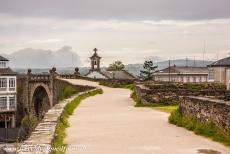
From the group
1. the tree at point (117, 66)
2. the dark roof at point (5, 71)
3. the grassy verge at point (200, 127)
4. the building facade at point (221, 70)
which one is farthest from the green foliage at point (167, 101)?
the tree at point (117, 66)

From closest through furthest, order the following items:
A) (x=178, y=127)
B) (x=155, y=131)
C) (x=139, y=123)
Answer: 1. (x=155, y=131)
2. (x=178, y=127)
3. (x=139, y=123)

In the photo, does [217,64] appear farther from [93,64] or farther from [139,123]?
[139,123]

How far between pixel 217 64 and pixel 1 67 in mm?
32134

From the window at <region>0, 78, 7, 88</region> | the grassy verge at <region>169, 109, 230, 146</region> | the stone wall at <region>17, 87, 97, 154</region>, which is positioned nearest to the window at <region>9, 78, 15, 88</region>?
the window at <region>0, 78, 7, 88</region>

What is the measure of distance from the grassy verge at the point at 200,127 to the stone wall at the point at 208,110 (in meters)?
0.14

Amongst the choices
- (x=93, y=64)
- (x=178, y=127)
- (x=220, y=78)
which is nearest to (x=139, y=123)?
(x=178, y=127)

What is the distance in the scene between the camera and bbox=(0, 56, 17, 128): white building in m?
77.9

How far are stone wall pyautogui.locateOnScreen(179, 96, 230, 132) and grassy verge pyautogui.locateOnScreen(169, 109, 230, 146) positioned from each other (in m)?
0.14

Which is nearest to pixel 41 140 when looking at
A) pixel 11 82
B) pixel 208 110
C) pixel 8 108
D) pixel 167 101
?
pixel 208 110

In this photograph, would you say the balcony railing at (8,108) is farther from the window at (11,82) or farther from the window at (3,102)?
the window at (11,82)

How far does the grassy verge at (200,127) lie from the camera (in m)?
13.7

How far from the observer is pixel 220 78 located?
71.0 metres

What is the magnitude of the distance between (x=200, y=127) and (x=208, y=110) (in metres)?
0.64

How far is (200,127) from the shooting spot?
1549 centimetres
